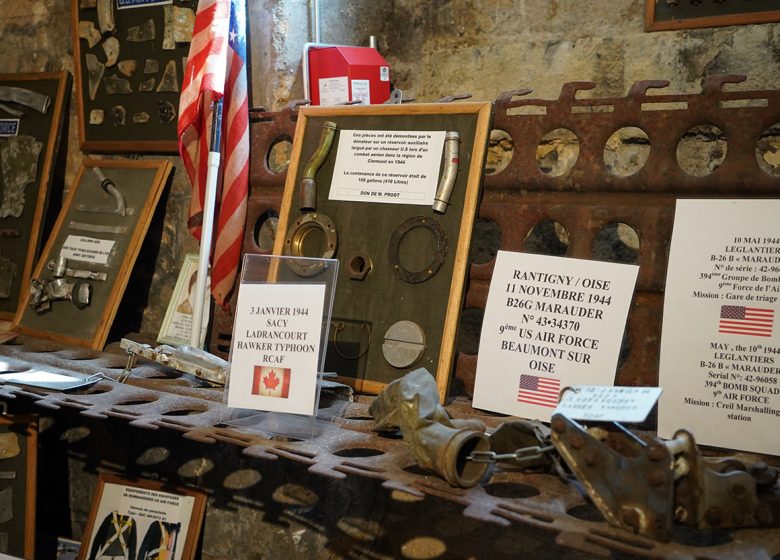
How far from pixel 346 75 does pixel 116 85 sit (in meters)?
0.75

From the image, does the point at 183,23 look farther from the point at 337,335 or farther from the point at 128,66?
the point at 337,335

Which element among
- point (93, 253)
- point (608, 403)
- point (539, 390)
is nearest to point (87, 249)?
point (93, 253)

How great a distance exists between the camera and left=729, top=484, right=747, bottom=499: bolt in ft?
3.96

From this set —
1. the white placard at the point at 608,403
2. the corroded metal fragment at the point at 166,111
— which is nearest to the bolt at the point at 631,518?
the white placard at the point at 608,403

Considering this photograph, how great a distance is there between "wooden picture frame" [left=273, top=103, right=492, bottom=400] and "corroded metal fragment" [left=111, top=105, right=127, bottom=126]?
2.86ft

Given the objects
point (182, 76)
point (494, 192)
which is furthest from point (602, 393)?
point (182, 76)

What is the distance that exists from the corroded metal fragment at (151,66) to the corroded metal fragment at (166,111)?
95 mm

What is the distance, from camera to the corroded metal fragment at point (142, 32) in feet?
8.27

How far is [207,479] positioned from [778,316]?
1.56 meters

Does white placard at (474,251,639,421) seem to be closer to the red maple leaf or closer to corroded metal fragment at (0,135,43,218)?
the red maple leaf

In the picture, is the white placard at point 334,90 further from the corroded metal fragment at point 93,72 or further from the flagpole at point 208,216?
the corroded metal fragment at point 93,72

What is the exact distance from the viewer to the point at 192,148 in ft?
7.52

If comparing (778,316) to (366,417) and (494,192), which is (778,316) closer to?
(494,192)

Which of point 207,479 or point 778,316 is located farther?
point 207,479
